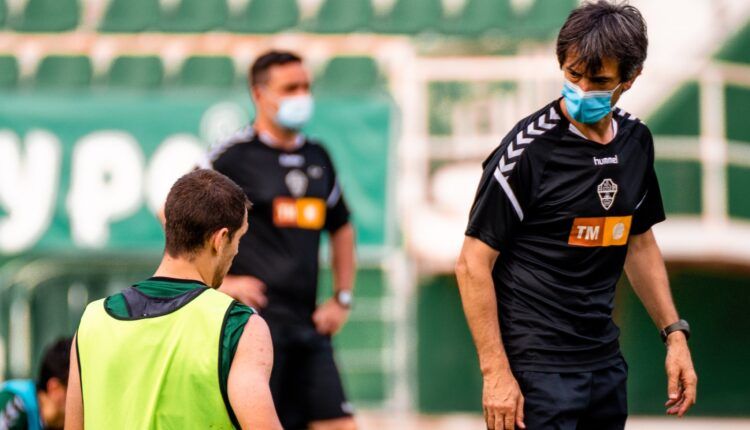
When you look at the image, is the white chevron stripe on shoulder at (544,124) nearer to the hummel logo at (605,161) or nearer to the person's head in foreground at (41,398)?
the hummel logo at (605,161)

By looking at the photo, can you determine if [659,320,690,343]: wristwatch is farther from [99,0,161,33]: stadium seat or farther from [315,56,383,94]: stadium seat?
[99,0,161,33]: stadium seat

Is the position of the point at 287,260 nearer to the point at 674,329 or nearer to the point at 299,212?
the point at 299,212

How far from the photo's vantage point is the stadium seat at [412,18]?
12.3 metres

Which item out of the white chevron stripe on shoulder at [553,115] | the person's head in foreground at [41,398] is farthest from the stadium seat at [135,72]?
the white chevron stripe on shoulder at [553,115]

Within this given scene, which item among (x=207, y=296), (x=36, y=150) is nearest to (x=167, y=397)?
(x=207, y=296)

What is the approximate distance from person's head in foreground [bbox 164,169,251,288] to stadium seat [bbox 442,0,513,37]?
8.99 meters

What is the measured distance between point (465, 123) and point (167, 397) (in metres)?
8.82

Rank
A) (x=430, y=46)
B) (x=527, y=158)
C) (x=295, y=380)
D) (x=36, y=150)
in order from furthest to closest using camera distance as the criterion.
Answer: (x=430, y=46), (x=36, y=150), (x=295, y=380), (x=527, y=158)

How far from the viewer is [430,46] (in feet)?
39.7

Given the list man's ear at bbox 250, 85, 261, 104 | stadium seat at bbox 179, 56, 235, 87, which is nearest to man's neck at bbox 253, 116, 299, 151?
man's ear at bbox 250, 85, 261, 104

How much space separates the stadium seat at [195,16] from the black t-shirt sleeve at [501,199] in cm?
878

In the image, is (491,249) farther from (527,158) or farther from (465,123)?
(465,123)

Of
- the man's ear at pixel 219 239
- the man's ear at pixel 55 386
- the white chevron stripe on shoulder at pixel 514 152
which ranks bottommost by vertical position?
the man's ear at pixel 55 386

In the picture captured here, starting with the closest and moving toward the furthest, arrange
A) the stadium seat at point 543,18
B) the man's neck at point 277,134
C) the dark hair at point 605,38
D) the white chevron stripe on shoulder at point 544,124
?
the dark hair at point 605,38
the white chevron stripe on shoulder at point 544,124
the man's neck at point 277,134
the stadium seat at point 543,18
